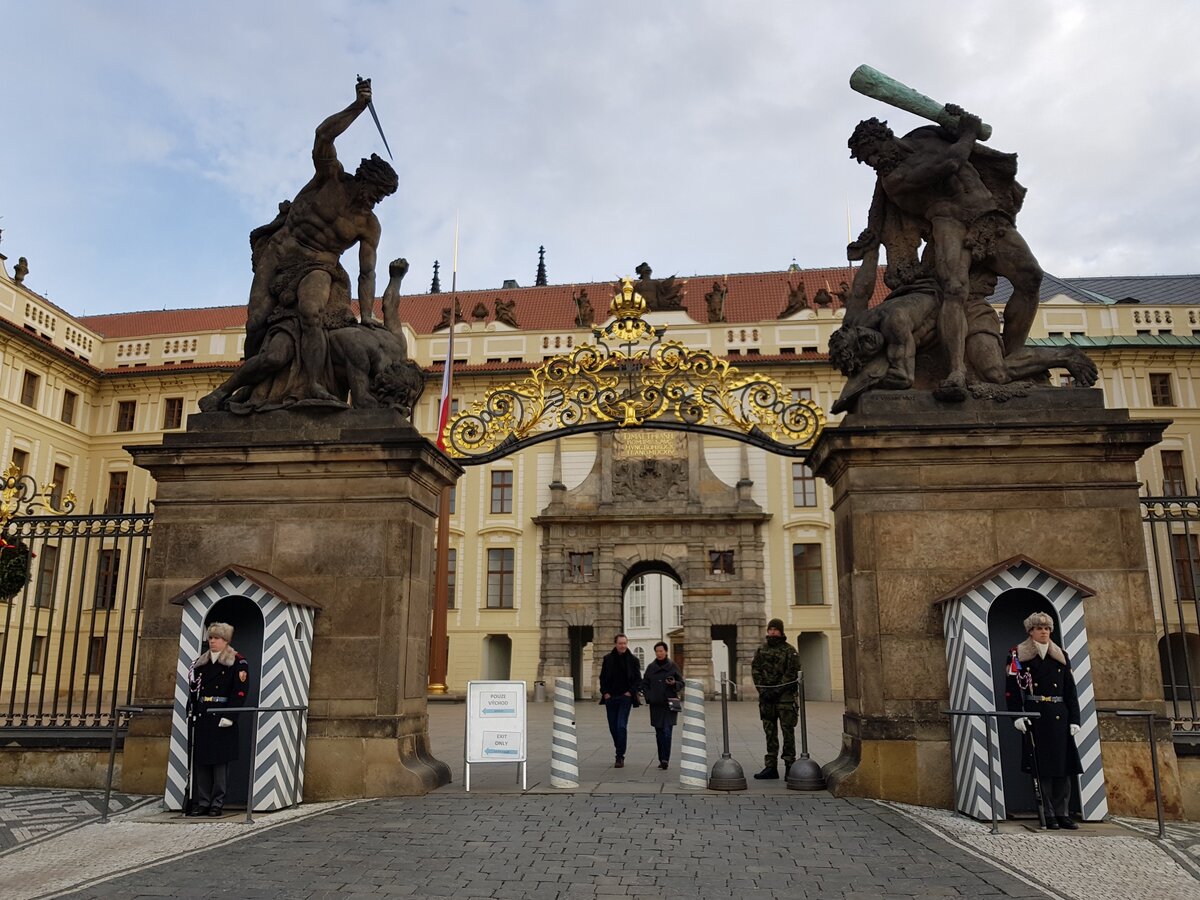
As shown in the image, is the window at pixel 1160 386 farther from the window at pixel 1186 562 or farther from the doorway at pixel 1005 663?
the doorway at pixel 1005 663

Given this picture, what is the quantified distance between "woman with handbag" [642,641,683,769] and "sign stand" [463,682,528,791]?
2.29 meters


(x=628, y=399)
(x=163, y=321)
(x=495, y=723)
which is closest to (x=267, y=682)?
(x=495, y=723)

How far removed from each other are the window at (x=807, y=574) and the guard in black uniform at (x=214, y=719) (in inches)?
1132

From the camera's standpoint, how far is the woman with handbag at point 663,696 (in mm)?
11414

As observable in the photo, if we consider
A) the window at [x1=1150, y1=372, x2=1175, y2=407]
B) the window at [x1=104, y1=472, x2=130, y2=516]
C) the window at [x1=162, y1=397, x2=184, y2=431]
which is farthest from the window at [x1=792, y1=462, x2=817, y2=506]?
the window at [x1=104, y1=472, x2=130, y2=516]

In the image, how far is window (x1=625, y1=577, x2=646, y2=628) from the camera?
196 ft

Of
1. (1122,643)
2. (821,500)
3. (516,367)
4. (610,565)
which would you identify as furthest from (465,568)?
(1122,643)

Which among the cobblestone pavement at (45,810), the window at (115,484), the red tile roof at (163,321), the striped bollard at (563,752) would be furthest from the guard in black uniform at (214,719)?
the red tile roof at (163,321)

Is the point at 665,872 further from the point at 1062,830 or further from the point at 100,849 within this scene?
the point at 100,849

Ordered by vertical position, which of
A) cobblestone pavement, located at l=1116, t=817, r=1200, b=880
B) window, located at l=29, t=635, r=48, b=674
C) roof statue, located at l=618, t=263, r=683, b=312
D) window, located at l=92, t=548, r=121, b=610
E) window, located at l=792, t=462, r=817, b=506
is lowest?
cobblestone pavement, located at l=1116, t=817, r=1200, b=880

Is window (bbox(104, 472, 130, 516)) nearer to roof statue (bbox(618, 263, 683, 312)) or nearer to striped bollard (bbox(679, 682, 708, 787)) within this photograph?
roof statue (bbox(618, 263, 683, 312))

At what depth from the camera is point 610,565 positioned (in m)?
35.1

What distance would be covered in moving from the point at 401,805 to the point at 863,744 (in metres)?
3.90

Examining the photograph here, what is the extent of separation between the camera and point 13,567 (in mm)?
10953
